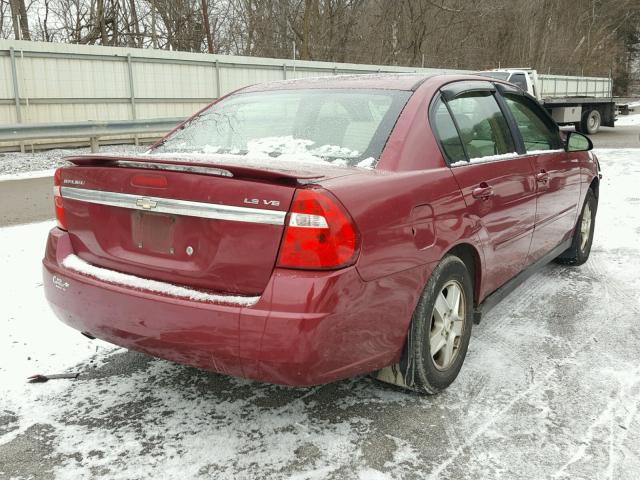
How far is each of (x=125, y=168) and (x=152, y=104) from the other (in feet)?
48.1

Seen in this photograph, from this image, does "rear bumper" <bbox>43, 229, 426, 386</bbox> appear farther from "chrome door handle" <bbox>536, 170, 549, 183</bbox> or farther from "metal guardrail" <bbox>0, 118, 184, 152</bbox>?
"metal guardrail" <bbox>0, 118, 184, 152</bbox>

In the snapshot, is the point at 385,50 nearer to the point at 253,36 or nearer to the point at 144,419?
the point at 253,36

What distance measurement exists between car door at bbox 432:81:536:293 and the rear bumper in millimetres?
755

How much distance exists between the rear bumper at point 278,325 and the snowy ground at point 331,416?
37 centimetres

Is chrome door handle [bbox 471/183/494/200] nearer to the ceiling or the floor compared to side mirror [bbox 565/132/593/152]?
nearer to the floor

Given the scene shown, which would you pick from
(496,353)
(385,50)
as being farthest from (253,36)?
(496,353)

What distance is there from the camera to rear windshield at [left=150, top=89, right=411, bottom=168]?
286 centimetres

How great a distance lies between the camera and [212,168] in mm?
2379

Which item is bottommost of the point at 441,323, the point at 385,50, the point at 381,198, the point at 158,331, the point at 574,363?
the point at 574,363

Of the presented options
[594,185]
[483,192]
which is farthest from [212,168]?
[594,185]

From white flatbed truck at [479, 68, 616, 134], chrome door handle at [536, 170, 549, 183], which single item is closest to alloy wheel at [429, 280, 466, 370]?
chrome door handle at [536, 170, 549, 183]

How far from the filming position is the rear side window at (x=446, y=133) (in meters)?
3.05

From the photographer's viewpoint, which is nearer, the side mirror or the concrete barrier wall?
the side mirror

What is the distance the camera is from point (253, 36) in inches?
1147
